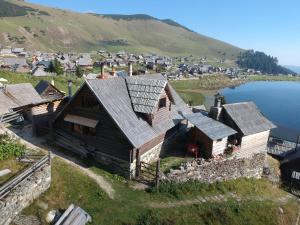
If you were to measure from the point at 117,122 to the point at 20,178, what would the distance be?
825 cm

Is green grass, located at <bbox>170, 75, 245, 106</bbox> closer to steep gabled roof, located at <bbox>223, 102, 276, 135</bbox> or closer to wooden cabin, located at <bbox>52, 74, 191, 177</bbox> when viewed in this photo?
steep gabled roof, located at <bbox>223, 102, 276, 135</bbox>

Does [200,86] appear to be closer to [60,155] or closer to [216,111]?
[216,111]

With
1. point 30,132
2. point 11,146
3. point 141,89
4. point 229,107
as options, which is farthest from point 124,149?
point 229,107

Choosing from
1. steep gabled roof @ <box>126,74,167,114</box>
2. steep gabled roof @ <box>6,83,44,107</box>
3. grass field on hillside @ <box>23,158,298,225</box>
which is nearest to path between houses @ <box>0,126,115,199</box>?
grass field on hillside @ <box>23,158,298,225</box>

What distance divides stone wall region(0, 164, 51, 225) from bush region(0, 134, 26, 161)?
3266 millimetres

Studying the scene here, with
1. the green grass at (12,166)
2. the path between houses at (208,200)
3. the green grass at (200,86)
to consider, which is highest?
the green grass at (12,166)

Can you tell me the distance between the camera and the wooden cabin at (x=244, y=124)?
3341 centimetres

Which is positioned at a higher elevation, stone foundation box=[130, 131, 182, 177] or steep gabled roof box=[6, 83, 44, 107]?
steep gabled roof box=[6, 83, 44, 107]

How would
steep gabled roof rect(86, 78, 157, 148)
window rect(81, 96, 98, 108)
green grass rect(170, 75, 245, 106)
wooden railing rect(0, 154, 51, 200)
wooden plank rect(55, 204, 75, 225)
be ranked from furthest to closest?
green grass rect(170, 75, 245, 106), window rect(81, 96, 98, 108), steep gabled roof rect(86, 78, 157, 148), wooden plank rect(55, 204, 75, 225), wooden railing rect(0, 154, 51, 200)

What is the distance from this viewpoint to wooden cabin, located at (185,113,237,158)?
97.8ft

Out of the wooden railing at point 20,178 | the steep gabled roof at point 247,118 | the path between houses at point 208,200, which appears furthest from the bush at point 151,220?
the steep gabled roof at point 247,118

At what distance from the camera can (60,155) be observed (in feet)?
87.3

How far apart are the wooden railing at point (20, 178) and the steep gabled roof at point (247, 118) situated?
2007cm

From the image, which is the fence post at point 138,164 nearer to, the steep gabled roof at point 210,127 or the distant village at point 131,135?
the distant village at point 131,135
